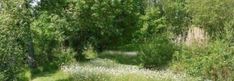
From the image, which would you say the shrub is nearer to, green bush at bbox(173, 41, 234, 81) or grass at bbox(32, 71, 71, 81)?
grass at bbox(32, 71, 71, 81)

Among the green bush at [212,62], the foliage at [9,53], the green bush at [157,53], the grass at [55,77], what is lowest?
the green bush at [157,53]

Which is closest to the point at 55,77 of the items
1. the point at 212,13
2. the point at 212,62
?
the point at 212,62

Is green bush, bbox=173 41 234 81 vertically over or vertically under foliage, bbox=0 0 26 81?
under

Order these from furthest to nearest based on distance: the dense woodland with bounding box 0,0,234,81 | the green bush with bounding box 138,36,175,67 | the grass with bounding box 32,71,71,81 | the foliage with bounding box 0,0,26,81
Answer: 1. the green bush with bounding box 138,36,175,67
2. the grass with bounding box 32,71,71,81
3. the dense woodland with bounding box 0,0,234,81
4. the foliage with bounding box 0,0,26,81

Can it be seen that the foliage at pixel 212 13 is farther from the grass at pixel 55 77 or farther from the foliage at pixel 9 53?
the foliage at pixel 9 53

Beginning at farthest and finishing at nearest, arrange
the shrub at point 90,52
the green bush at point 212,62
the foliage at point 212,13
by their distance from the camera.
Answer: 1. the shrub at point 90,52
2. the foliage at point 212,13
3. the green bush at point 212,62

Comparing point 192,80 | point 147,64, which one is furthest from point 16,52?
point 147,64

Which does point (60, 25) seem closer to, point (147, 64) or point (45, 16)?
point (45, 16)

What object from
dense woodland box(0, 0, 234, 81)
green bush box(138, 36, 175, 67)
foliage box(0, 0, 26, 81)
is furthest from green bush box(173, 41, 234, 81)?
foliage box(0, 0, 26, 81)

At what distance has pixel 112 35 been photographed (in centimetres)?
3806

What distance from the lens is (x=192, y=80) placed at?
2120cm

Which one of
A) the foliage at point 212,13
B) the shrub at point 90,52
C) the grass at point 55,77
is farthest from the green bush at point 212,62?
the shrub at point 90,52

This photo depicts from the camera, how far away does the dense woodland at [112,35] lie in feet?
62.8

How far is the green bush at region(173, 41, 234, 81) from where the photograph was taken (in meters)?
21.5
